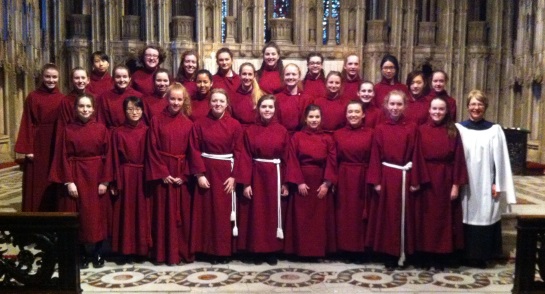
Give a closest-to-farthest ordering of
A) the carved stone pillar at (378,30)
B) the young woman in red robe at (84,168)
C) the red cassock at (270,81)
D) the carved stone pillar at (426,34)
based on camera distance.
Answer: the young woman in red robe at (84,168), the red cassock at (270,81), the carved stone pillar at (378,30), the carved stone pillar at (426,34)

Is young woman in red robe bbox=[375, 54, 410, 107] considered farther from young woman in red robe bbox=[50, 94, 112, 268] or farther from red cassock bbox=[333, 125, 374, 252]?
young woman in red robe bbox=[50, 94, 112, 268]

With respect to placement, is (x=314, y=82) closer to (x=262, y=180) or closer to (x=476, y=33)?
(x=262, y=180)

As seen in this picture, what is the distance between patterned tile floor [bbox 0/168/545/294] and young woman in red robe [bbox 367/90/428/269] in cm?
29

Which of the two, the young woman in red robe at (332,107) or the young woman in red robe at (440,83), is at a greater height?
the young woman in red robe at (440,83)

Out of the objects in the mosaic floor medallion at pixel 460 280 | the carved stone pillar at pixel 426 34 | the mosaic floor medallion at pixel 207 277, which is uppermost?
the carved stone pillar at pixel 426 34

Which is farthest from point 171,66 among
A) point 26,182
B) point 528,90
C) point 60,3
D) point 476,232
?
point 476,232

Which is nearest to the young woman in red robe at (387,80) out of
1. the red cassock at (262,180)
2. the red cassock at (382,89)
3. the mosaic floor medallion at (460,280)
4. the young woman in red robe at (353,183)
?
the red cassock at (382,89)

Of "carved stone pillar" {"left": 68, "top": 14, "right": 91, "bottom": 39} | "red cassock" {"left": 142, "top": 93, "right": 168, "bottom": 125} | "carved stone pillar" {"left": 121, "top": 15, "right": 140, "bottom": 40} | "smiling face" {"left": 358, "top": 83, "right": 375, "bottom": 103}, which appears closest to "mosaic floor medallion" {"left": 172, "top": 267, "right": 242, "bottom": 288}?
"red cassock" {"left": 142, "top": 93, "right": 168, "bottom": 125}

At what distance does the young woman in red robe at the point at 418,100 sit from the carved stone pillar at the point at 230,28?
301 inches

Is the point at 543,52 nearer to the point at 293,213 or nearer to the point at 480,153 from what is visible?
the point at 480,153

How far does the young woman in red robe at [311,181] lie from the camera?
4.88m

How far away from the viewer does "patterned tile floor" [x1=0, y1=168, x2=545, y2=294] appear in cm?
425

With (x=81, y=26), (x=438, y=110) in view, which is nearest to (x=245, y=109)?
(x=438, y=110)

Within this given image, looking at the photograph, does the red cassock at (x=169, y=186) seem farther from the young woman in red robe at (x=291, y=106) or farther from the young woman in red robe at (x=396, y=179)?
the young woman in red robe at (x=396, y=179)
